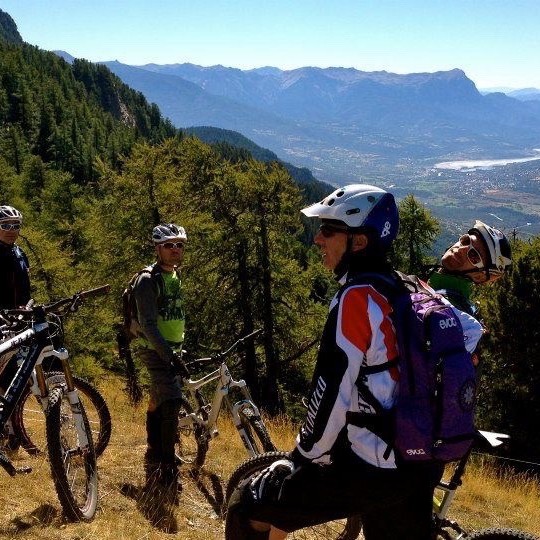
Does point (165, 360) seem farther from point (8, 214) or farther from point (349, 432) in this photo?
point (349, 432)

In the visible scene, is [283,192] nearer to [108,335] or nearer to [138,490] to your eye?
[108,335]

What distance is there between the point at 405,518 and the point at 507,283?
21039mm

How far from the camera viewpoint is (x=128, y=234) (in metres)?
21.8

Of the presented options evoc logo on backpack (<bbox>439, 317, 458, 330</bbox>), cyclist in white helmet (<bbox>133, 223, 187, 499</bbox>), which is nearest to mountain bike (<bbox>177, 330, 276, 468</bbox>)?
cyclist in white helmet (<bbox>133, 223, 187, 499</bbox>)

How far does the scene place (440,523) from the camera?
3.86 m

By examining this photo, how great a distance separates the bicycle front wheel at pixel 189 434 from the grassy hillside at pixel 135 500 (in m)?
0.19

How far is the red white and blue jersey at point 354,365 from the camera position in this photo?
2.45m

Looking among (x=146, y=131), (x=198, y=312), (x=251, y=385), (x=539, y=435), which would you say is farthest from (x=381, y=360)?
(x=146, y=131)

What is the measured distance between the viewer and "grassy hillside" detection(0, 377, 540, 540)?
14.8ft

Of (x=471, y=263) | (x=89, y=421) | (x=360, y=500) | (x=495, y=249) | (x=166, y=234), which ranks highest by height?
(x=495, y=249)

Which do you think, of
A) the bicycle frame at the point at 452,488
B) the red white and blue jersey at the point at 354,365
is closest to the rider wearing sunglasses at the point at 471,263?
the bicycle frame at the point at 452,488

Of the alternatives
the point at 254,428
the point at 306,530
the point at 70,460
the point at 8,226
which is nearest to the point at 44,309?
the point at 70,460

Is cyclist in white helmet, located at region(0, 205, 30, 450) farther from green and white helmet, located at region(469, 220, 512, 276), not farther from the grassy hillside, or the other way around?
green and white helmet, located at region(469, 220, 512, 276)

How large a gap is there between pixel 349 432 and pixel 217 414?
3.77 m
